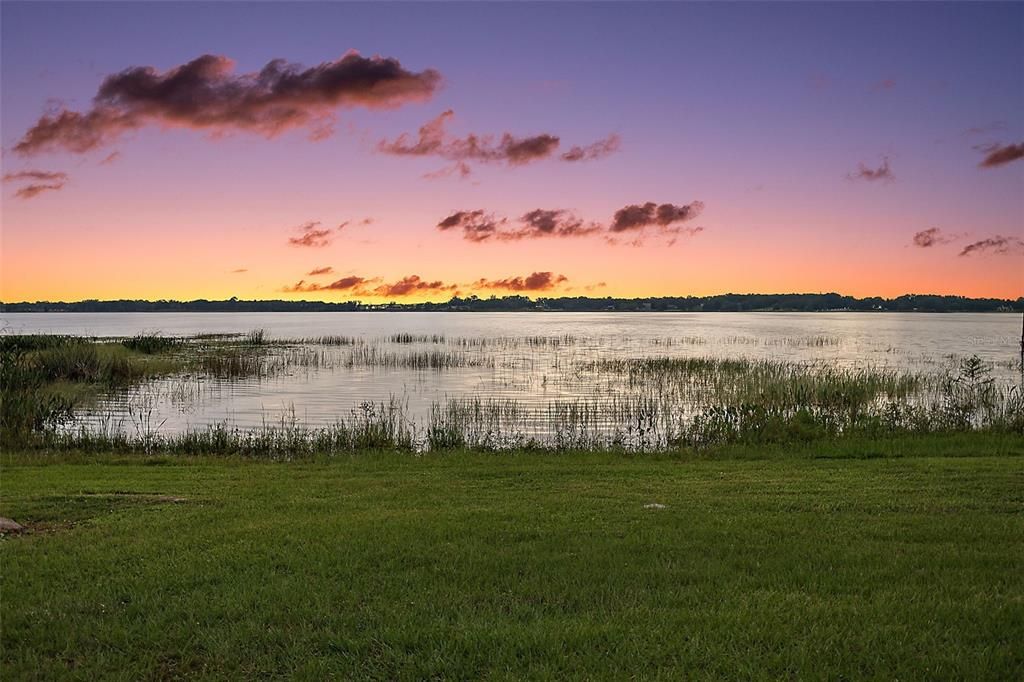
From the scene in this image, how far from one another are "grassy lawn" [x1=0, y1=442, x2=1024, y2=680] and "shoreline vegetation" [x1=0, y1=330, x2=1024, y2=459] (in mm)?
6952

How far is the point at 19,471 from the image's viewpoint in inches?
503

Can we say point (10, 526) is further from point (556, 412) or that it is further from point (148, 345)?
point (148, 345)

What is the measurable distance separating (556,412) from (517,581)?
18931 mm

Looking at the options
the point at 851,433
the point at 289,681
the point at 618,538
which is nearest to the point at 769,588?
the point at 618,538

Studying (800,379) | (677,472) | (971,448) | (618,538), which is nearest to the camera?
(618,538)

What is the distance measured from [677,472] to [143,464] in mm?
10159

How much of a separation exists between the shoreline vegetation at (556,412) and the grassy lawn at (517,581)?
695cm

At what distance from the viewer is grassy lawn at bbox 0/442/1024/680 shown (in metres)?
5.31

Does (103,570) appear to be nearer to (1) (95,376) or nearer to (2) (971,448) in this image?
(2) (971,448)

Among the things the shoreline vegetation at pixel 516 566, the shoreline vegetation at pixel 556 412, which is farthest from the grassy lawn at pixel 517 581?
the shoreline vegetation at pixel 556 412

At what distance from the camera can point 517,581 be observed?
6.68m

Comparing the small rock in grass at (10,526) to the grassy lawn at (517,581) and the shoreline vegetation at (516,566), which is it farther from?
the grassy lawn at (517,581)

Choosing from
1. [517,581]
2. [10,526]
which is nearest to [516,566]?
[517,581]

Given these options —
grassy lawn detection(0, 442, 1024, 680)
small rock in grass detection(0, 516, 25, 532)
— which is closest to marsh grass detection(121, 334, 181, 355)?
grassy lawn detection(0, 442, 1024, 680)
